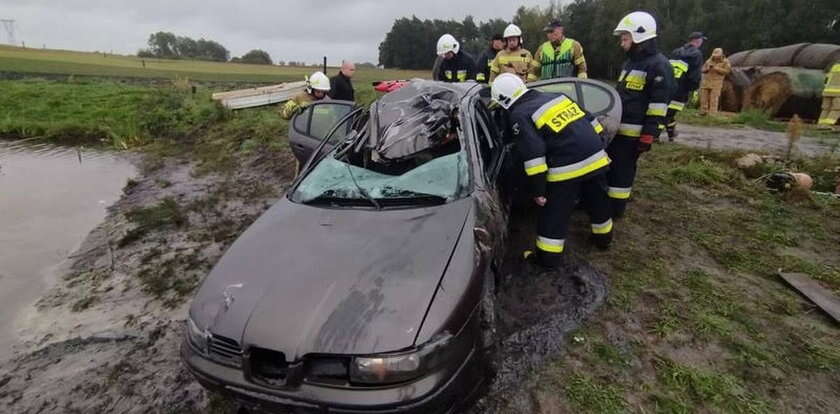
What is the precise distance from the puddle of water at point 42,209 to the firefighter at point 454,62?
486cm

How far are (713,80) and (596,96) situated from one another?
27.8 feet

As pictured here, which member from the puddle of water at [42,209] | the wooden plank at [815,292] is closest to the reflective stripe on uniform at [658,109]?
the wooden plank at [815,292]

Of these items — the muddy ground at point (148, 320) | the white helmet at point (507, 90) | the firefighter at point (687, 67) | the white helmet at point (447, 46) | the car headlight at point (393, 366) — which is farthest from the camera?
the firefighter at point (687, 67)

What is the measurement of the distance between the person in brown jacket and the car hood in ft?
33.1

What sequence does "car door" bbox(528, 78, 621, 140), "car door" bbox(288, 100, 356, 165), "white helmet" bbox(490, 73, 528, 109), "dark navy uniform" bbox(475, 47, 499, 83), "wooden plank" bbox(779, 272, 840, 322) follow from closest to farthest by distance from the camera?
"wooden plank" bbox(779, 272, 840, 322) → "white helmet" bbox(490, 73, 528, 109) → "car door" bbox(528, 78, 621, 140) → "car door" bbox(288, 100, 356, 165) → "dark navy uniform" bbox(475, 47, 499, 83)

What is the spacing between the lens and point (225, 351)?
185cm

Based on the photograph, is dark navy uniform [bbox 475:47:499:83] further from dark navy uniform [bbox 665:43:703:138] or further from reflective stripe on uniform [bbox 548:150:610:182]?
reflective stripe on uniform [bbox 548:150:610:182]

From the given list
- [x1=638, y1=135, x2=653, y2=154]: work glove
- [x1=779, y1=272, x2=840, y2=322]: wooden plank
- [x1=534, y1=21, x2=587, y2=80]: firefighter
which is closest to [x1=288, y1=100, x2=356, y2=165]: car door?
[x1=638, y1=135, x2=653, y2=154]: work glove

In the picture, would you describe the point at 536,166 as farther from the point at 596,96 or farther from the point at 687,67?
the point at 687,67

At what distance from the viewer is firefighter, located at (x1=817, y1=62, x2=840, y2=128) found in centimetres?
858

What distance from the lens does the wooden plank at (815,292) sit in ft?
9.69

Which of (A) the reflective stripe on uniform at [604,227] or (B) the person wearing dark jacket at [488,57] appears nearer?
(A) the reflective stripe on uniform at [604,227]

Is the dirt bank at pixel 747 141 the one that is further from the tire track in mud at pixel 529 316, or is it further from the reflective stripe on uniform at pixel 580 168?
the tire track in mud at pixel 529 316

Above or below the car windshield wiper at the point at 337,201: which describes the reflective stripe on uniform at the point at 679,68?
above
